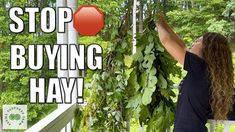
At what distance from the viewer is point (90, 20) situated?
421 cm

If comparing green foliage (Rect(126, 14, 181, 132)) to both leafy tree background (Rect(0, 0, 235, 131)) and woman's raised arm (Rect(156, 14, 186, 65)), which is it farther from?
woman's raised arm (Rect(156, 14, 186, 65))

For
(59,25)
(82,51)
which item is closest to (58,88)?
(82,51)

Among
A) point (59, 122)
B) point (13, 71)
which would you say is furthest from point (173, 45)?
point (13, 71)

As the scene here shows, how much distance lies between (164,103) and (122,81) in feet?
0.97

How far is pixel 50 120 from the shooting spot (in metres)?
1.47

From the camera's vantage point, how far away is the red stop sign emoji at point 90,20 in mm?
3830

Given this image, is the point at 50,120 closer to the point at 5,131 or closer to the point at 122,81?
the point at 122,81

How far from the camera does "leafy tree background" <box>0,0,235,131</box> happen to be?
2.06 metres

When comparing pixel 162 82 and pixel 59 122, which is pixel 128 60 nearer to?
pixel 162 82

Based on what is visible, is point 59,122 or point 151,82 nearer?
point 59,122

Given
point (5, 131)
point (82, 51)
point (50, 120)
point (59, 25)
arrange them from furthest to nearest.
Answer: point (5, 131) < point (82, 51) < point (59, 25) < point (50, 120)

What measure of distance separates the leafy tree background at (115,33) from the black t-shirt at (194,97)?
501 mm

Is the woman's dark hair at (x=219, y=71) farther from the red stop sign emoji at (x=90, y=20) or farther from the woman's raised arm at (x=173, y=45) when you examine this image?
the red stop sign emoji at (x=90, y=20)

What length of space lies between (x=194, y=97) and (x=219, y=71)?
0.18m
